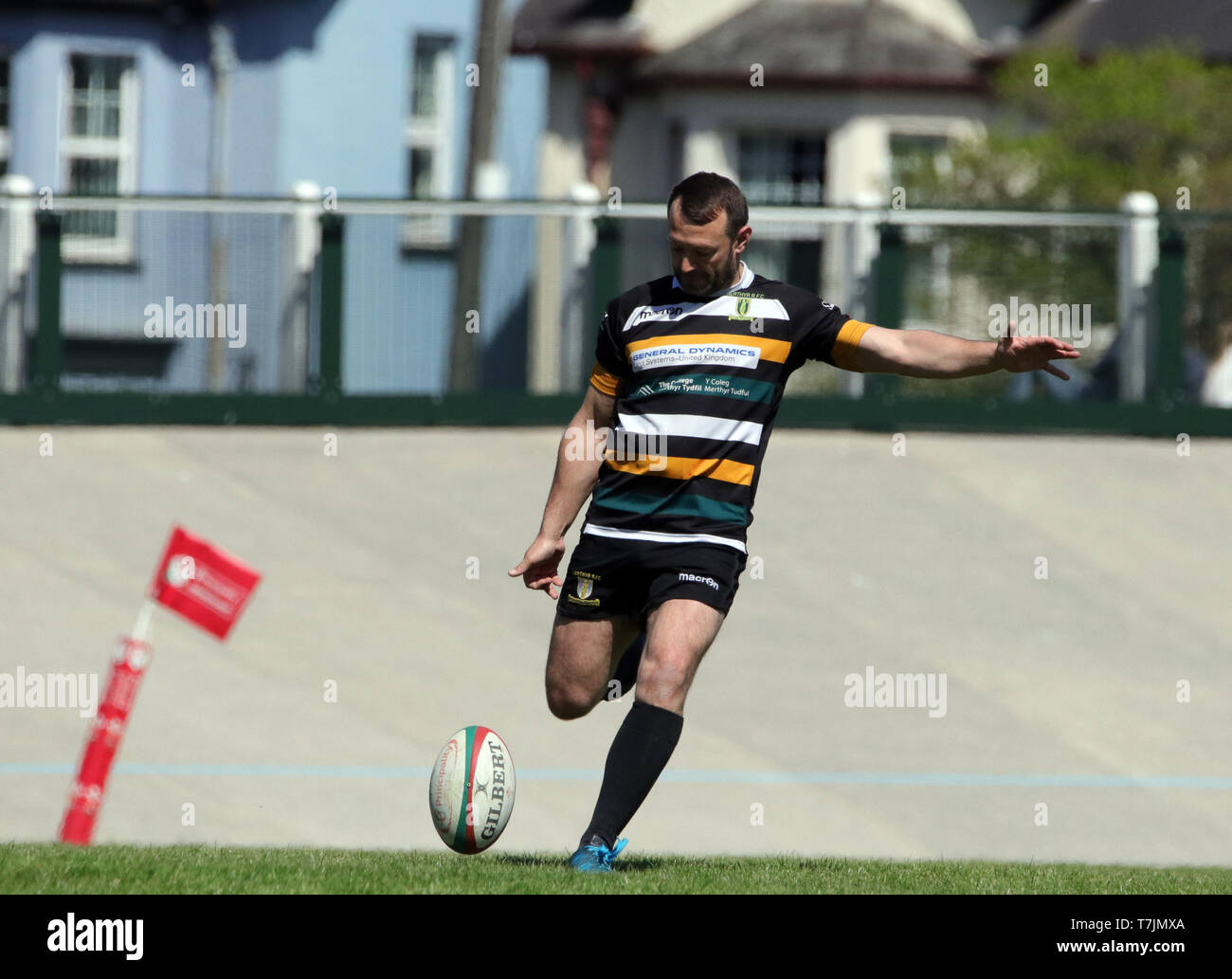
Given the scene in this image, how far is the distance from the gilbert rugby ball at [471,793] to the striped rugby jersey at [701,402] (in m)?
0.80

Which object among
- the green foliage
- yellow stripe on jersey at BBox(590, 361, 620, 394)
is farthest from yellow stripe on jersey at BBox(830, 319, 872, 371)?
the green foliage

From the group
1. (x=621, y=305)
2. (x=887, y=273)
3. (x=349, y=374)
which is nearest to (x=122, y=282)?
(x=349, y=374)

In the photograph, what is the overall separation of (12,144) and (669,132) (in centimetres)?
805

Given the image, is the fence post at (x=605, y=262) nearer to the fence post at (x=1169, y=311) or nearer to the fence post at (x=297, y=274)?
the fence post at (x=297, y=274)

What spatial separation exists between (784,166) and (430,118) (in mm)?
4426

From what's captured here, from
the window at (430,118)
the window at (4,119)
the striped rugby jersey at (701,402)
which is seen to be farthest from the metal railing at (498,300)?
the window at (430,118)

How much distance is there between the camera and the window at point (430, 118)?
26.5 m

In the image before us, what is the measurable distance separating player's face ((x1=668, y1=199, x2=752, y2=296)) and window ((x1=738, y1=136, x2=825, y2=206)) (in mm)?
19709

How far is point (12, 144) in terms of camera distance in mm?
23719

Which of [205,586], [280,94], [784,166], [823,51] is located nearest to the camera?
[205,586]

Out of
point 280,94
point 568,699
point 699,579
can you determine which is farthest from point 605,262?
point 699,579

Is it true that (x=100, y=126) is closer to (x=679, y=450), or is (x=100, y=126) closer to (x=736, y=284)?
(x=736, y=284)

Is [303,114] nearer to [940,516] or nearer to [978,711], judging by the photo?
[940,516]

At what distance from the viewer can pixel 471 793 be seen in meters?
6.67
